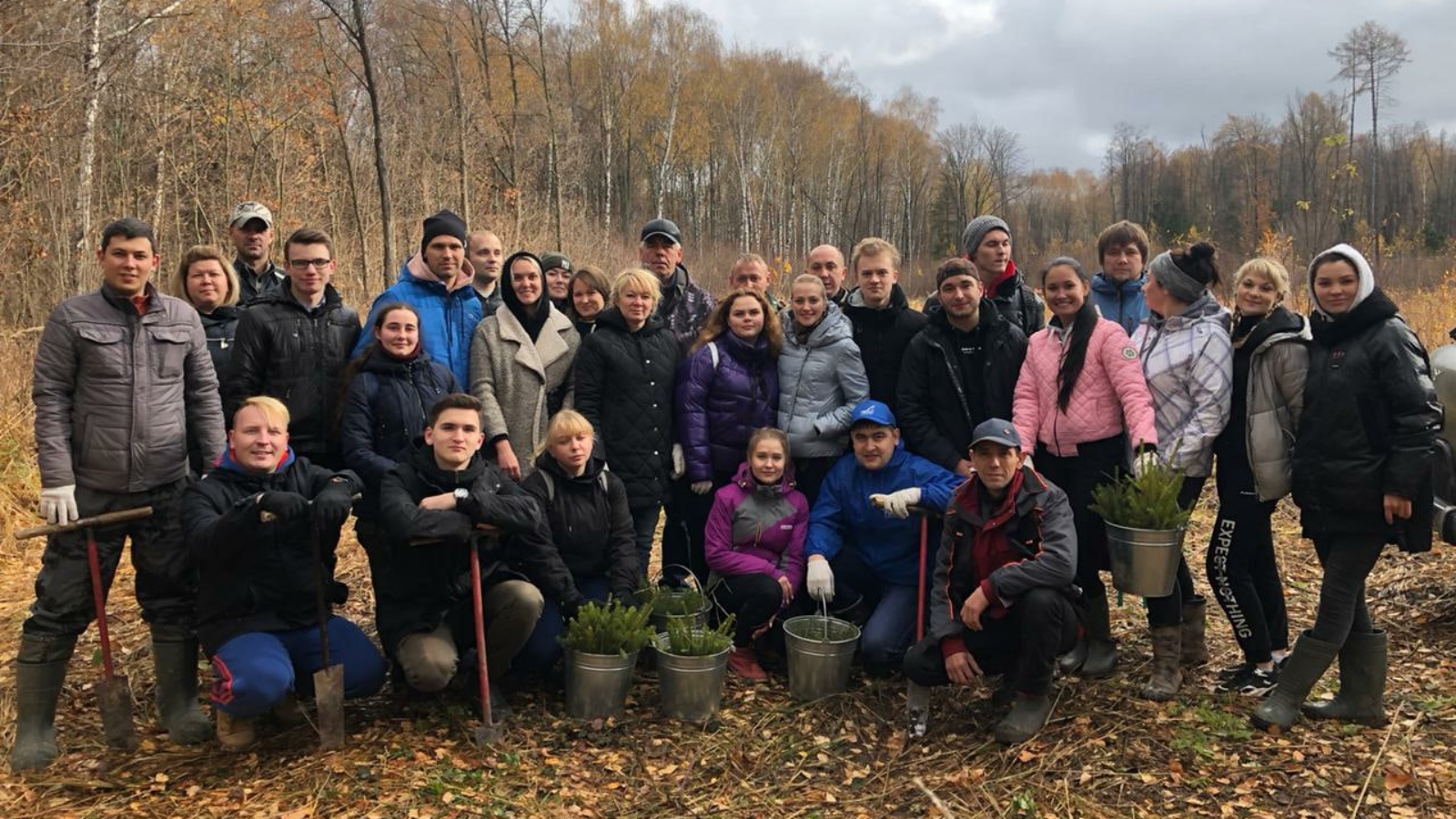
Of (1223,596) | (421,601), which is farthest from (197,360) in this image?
(1223,596)

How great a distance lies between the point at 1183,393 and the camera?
4.08 m

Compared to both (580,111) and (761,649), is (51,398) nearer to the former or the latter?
(761,649)

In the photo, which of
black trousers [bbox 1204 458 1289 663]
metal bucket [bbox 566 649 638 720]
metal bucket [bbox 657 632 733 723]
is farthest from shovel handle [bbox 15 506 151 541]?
black trousers [bbox 1204 458 1289 663]

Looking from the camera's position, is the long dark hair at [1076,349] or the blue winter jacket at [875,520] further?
the blue winter jacket at [875,520]

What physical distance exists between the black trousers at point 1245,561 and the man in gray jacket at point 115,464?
186 inches

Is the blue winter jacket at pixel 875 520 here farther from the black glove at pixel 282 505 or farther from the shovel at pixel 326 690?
the black glove at pixel 282 505

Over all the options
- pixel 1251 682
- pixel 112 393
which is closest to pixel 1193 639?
pixel 1251 682

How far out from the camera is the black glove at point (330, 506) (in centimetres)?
345

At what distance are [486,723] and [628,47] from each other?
34019mm

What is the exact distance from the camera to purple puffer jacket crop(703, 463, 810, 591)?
457 cm

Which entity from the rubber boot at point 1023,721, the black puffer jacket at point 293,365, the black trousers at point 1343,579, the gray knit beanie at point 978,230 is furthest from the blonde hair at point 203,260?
the black trousers at point 1343,579

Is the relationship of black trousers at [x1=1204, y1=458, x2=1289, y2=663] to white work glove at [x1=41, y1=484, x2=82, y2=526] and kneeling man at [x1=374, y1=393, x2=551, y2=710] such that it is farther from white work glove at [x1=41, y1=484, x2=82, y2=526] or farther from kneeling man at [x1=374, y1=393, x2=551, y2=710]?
white work glove at [x1=41, y1=484, x2=82, y2=526]

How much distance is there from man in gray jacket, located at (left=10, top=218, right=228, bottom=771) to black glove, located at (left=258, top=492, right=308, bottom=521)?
0.75m

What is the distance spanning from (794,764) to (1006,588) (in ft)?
3.93
